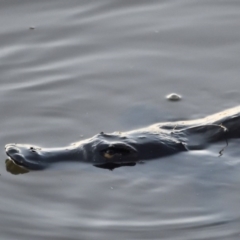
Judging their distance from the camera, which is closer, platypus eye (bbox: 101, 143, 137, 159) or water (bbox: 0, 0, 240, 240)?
water (bbox: 0, 0, 240, 240)

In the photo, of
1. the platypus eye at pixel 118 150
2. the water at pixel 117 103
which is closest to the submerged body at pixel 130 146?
the platypus eye at pixel 118 150

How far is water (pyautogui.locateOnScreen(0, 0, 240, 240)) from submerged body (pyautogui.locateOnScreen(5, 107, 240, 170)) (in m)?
0.10

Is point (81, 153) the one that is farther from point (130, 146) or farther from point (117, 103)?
point (117, 103)

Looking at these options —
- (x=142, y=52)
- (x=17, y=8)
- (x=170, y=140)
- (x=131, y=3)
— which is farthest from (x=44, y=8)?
(x=170, y=140)

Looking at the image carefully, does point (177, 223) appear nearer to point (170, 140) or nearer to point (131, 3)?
point (170, 140)

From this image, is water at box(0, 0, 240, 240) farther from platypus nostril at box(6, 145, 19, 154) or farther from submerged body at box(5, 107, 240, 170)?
platypus nostril at box(6, 145, 19, 154)

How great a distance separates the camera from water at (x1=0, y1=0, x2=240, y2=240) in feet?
20.6

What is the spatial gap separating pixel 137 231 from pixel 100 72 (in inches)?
131

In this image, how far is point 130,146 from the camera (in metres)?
7.09

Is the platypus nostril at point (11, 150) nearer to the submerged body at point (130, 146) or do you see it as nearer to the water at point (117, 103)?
the submerged body at point (130, 146)

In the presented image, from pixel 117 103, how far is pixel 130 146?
136cm

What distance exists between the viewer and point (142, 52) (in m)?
9.51

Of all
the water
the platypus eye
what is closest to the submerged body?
the platypus eye

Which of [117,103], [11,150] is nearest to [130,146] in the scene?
[11,150]
